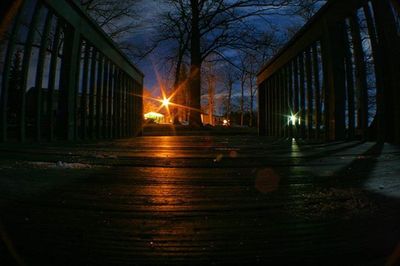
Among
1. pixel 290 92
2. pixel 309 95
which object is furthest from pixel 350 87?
pixel 290 92

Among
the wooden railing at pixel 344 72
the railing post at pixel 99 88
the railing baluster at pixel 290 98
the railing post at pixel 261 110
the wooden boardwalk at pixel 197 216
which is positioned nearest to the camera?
the wooden boardwalk at pixel 197 216

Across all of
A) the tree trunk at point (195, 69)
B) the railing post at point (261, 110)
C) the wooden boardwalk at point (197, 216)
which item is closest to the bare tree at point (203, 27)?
the tree trunk at point (195, 69)

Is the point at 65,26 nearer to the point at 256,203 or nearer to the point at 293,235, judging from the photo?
the point at 256,203

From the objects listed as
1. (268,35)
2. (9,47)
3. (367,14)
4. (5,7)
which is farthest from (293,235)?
(268,35)

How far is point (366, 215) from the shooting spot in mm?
923

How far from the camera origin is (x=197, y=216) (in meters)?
0.92

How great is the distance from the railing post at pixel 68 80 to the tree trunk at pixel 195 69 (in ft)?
45.4

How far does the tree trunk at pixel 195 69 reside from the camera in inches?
699

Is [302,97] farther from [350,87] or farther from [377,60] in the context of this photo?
[377,60]

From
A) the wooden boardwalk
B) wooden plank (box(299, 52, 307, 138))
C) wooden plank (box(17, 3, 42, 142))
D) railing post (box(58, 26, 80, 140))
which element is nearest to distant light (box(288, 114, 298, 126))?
wooden plank (box(299, 52, 307, 138))

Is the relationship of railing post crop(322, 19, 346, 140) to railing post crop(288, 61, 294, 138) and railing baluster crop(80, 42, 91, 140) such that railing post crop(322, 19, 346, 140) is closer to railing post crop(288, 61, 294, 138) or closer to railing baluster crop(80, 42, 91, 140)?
railing post crop(288, 61, 294, 138)

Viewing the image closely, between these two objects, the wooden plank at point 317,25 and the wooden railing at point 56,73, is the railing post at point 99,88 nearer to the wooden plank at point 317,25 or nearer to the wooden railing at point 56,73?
the wooden railing at point 56,73

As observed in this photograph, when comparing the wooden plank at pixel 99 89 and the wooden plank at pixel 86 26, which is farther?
Result: the wooden plank at pixel 99 89

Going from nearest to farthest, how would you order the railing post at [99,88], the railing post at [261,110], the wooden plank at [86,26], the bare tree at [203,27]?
the wooden plank at [86,26] → the railing post at [99,88] → the railing post at [261,110] → the bare tree at [203,27]
